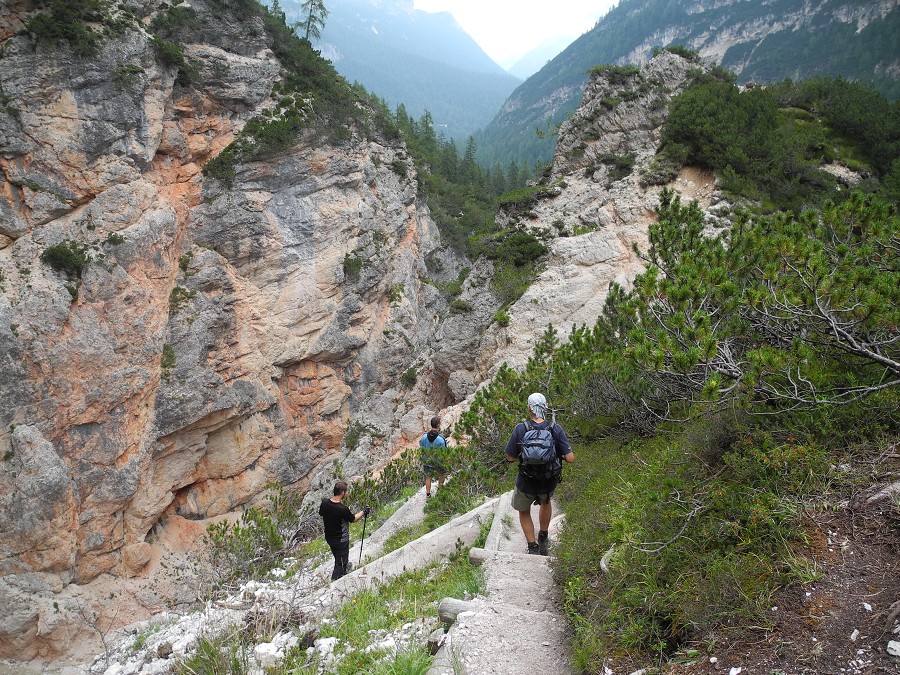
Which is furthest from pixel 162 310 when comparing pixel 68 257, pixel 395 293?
pixel 395 293

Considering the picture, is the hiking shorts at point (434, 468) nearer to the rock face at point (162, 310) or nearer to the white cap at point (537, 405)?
the white cap at point (537, 405)

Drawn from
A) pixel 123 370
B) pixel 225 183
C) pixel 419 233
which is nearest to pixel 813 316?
pixel 123 370

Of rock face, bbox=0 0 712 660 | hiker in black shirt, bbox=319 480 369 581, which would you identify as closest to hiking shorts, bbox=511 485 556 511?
hiker in black shirt, bbox=319 480 369 581

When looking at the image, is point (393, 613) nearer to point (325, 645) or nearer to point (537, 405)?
point (325, 645)

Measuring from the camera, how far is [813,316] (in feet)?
14.6

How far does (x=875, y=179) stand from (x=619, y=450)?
16.5 meters

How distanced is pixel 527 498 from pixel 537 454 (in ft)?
2.39

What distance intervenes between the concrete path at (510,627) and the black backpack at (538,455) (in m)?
1.01

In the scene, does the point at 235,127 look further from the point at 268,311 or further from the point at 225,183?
the point at 268,311

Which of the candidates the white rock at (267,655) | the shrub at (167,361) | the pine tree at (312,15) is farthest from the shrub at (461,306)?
the pine tree at (312,15)

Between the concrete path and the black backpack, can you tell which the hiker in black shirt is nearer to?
the concrete path

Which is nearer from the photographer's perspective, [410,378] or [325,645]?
[325,645]

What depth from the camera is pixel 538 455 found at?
5.33 meters

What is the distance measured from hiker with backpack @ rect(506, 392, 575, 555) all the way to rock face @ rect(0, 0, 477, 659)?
51.5 ft
